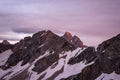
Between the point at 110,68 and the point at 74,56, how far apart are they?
37.5 meters

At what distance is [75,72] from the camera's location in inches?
6068

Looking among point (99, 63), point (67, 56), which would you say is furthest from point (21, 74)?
point (99, 63)

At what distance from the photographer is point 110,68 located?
140 metres

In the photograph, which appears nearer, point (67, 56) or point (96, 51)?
point (96, 51)

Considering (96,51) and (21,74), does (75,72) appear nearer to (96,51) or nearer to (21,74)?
(96,51)

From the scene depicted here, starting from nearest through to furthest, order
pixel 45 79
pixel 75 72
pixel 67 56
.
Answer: pixel 75 72 → pixel 45 79 → pixel 67 56

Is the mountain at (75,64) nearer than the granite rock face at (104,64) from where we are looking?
No

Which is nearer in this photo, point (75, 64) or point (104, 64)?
point (104, 64)

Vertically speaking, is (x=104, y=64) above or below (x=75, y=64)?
above

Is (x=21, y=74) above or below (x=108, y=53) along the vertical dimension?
below

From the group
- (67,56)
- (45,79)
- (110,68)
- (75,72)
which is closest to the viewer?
(110,68)

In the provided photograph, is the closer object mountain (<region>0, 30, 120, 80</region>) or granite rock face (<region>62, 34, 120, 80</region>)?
granite rock face (<region>62, 34, 120, 80</region>)

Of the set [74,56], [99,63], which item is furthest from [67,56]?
[99,63]

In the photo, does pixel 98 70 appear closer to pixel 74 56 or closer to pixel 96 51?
pixel 96 51
